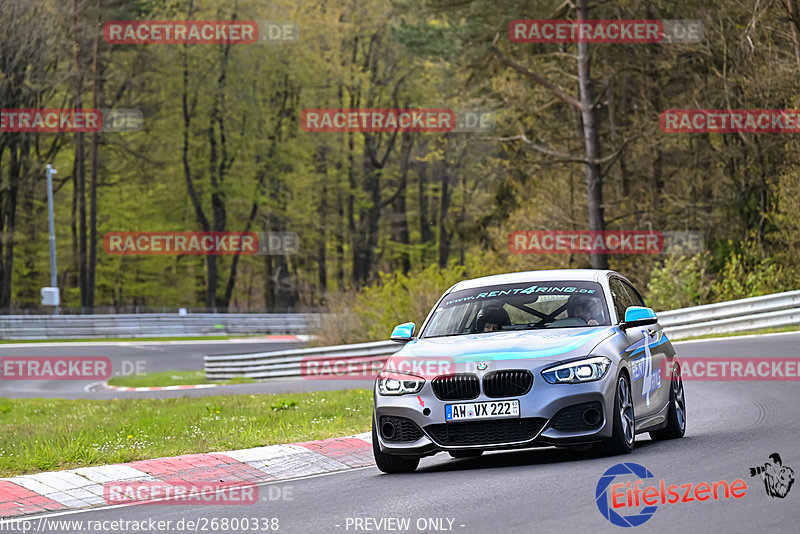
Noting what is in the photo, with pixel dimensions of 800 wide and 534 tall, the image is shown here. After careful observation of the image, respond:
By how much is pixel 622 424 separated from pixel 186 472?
3.58 m

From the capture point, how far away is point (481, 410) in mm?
9164

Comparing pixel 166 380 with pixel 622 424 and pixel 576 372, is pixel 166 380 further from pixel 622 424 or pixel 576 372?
pixel 576 372

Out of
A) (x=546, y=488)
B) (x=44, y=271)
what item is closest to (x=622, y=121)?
(x=546, y=488)

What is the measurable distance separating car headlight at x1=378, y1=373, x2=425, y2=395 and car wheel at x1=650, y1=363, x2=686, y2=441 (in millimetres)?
2882

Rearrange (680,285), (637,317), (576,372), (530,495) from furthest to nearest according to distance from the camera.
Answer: (680,285) → (637,317) → (576,372) → (530,495)

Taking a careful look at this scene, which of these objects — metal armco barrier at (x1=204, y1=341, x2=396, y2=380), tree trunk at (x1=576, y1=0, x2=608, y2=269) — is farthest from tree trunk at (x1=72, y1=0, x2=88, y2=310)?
tree trunk at (x1=576, y1=0, x2=608, y2=269)

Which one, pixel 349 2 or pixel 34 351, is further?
pixel 349 2

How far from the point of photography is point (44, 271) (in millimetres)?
77125

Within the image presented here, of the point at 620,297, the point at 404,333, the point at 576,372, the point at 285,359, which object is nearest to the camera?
the point at 576,372

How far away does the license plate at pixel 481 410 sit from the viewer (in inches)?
359

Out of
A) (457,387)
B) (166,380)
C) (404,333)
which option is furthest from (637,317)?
(166,380)

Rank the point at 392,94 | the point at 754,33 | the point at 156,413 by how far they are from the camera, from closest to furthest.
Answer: the point at 156,413
the point at 754,33
the point at 392,94

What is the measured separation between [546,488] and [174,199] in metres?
67.1

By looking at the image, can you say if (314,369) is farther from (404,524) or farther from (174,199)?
(174,199)
